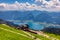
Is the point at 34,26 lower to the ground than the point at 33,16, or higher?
lower

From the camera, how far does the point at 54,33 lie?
138ft

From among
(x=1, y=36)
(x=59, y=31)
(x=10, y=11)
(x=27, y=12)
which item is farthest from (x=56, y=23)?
(x=1, y=36)

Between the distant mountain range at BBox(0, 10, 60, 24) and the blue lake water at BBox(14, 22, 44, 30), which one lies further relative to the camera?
the blue lake water at BBox(14, 22, 44, 30)

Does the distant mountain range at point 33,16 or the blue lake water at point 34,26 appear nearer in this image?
the distant mountain range at point 33,16

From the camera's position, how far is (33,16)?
39656 mm

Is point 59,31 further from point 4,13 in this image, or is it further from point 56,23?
point 4,13

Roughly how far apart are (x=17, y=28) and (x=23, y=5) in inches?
189

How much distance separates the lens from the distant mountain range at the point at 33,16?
127ft

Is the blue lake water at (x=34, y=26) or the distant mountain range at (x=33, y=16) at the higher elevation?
the distant mountain range at (x=33, y=16)

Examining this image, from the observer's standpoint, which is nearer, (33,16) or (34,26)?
(34,26)

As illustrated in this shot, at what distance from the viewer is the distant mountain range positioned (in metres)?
38.7

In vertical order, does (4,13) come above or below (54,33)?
above

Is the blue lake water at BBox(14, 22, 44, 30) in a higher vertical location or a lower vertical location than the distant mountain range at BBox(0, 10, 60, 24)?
lower

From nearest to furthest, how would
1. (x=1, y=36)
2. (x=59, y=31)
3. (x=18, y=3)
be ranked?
(x=1, y=36) < (x=18, y=3) < (x=59, y=31)
